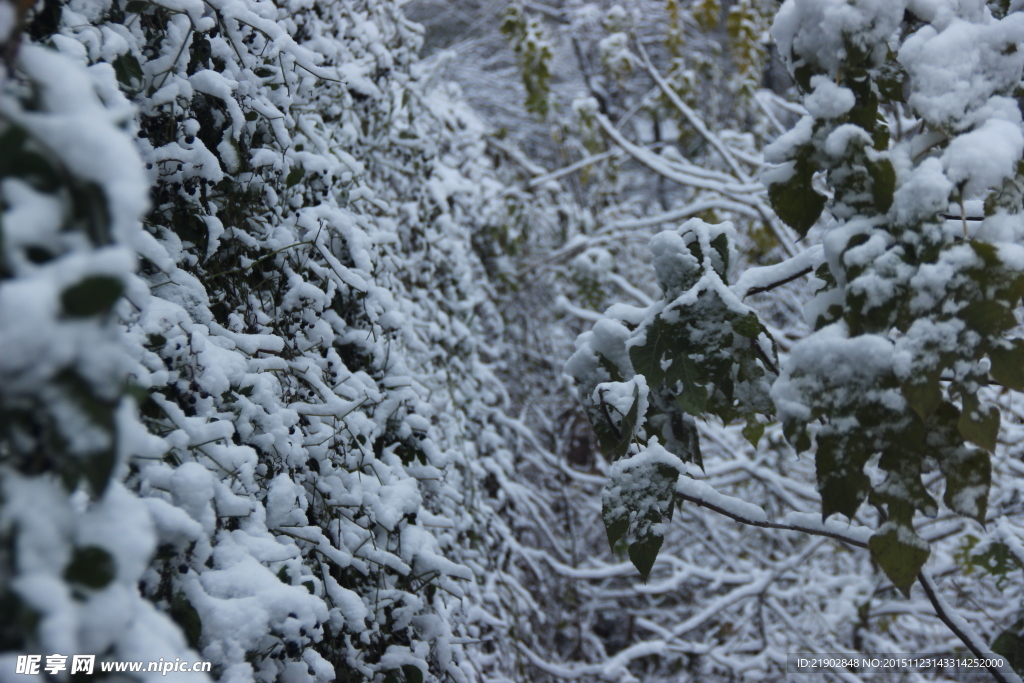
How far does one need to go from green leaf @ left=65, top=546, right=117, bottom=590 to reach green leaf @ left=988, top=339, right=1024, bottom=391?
90 cm

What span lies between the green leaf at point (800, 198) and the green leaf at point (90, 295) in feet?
2.62

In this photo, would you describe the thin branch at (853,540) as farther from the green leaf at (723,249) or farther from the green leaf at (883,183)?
the green leaf at (883,183)

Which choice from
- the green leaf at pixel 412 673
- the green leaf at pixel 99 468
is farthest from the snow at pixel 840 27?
the green leaf at pixel 412 673

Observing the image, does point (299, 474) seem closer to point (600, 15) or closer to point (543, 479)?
point (543, 479)

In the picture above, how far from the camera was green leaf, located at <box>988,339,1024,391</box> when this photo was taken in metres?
0.75

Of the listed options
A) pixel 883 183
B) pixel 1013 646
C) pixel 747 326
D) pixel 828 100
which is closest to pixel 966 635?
pixel 1013 646

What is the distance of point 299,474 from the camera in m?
1.29

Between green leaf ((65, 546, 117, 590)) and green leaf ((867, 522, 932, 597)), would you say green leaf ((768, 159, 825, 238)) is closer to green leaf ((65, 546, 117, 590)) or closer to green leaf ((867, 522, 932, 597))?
green leaf ((867, 522, 932, 597))

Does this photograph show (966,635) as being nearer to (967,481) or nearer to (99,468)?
(967,481)

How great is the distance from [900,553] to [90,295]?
884 millimetres

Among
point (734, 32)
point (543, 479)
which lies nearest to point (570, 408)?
point (543, 479)

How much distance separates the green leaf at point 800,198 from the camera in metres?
0.89

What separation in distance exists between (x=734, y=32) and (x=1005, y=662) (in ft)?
12.2

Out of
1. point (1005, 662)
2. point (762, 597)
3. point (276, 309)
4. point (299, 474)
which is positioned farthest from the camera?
point (762, 597)
